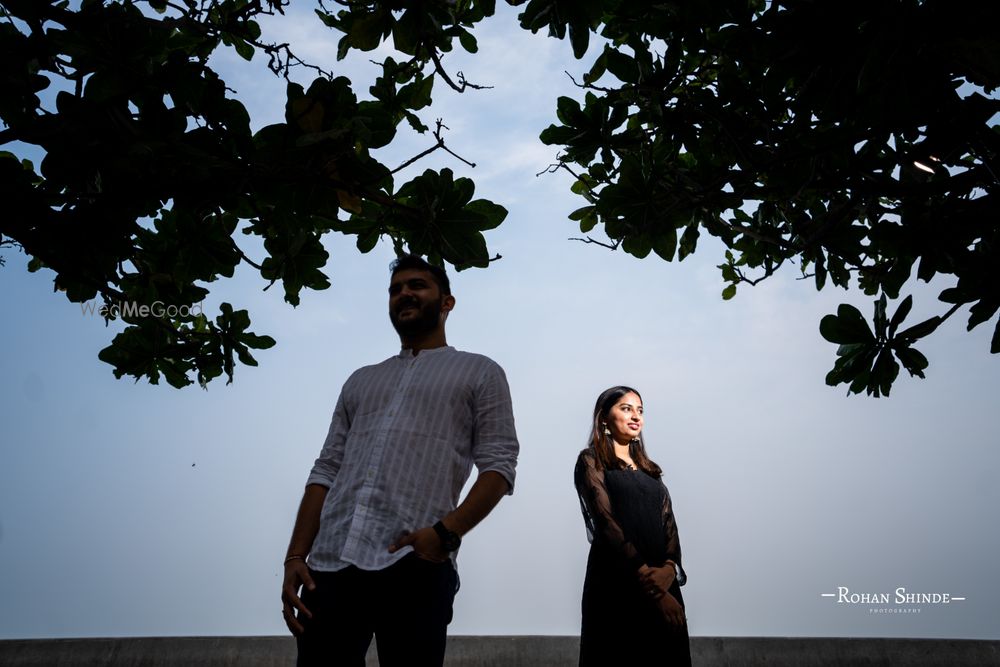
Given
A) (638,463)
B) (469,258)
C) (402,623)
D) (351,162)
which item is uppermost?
(351,162)

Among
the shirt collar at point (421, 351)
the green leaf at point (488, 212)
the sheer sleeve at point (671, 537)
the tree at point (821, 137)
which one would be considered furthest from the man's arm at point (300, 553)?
the sheer sleeve at point (671, 537)

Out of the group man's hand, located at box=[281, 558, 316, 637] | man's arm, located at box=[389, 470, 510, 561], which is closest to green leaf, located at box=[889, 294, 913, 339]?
man's arm, located at box=[389, 470, 510, 561]

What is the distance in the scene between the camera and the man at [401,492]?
6.31ft

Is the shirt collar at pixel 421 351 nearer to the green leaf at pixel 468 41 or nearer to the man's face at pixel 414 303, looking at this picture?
the man's face at pixel 414 303

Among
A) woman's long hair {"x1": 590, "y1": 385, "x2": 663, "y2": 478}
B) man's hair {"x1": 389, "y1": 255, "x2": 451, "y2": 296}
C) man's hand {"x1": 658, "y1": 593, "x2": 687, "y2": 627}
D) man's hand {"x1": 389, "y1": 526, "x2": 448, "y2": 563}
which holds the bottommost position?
man's hand {"x1": 658, "y1": 593, "x2": 687, "y2": 627}

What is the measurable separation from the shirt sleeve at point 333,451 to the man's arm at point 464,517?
1.53ft

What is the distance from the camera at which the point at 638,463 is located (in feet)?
12.4

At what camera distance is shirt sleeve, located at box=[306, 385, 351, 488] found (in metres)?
2.32

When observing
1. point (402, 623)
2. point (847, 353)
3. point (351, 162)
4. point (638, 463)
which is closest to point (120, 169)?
point (351, 162)

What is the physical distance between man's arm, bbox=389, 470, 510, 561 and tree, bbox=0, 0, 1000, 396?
2.43 ft

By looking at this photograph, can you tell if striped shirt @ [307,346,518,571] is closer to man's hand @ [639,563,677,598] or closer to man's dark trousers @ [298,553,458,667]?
man's dark trousers @ [298,553,458,667]

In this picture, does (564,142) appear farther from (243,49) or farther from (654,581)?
(654,581)

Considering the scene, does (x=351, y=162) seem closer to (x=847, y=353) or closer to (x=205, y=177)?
(x=205, y=177)

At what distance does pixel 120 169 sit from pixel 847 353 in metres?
2.45
